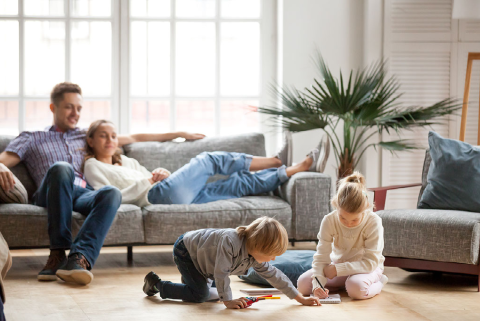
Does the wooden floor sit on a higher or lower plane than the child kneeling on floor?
lower

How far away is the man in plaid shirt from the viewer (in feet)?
9.62

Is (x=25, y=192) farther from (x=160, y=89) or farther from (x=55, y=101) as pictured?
(x=160, y=89)

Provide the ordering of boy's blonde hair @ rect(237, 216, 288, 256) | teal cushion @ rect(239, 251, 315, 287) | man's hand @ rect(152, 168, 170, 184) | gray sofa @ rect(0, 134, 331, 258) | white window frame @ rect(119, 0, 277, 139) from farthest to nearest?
white window frame @ rect(119, 0, 277, 139), man's hand @ rect(152, 168, 170, 184), gray sofa @ rect(0, 134, 331, 258), teal cushion @ rect(239, 251, 315, 287), boy's blonde hair @ rect(237, 216, 288, 256)

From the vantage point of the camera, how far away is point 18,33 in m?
4.51

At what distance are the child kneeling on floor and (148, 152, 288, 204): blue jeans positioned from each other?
93 cm

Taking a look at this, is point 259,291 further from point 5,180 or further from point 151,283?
point 5,180

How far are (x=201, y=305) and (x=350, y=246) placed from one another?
27.9 inches

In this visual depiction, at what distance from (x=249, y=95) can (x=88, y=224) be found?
211 cm

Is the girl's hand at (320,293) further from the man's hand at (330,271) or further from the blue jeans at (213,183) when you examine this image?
the blue jeans at (213,183)

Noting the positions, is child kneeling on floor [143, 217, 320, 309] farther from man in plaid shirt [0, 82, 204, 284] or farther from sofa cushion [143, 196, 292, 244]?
sofa cushion [143, 196, 292, 244]

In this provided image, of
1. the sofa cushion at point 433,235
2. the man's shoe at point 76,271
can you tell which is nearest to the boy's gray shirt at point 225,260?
the man's shoe at point 76,271

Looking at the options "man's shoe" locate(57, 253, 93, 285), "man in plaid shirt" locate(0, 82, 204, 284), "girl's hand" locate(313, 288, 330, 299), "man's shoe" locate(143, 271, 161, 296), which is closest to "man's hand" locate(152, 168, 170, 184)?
"man in plaid shirt" locate(0, 82, 204, 284)

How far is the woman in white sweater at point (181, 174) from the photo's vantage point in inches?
136

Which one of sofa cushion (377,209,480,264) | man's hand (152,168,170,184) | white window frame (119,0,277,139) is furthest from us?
white window frame (119,0,277,139)
